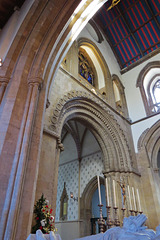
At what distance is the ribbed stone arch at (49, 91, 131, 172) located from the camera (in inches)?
317

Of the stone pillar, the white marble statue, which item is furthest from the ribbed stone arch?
the white marble statue

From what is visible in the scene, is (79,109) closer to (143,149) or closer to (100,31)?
(143,149)

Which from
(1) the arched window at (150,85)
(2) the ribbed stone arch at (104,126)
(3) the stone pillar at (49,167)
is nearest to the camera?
(3) the stone pillar at (49,167)

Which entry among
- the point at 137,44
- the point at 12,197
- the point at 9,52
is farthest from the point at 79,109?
the point at 137,44

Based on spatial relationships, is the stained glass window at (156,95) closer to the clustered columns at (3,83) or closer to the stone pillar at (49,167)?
the stone pillar at (49,167)

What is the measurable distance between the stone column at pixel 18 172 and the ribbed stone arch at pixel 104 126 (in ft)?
11.8

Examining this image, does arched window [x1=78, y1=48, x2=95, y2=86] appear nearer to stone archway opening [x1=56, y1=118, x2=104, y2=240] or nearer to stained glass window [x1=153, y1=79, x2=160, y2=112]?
stone archway opening [x1=56, y1=118, x2=104, y2=240]

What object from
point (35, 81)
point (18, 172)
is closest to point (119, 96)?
point (35, 81)

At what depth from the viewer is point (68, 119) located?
7.74 meters

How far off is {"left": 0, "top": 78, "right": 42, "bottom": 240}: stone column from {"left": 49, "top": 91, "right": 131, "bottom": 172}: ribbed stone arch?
3603mm

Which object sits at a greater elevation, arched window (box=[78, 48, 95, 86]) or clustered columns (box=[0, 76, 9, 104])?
arched window (box=[78, 48, 95, 86])

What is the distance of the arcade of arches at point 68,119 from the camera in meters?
3.28

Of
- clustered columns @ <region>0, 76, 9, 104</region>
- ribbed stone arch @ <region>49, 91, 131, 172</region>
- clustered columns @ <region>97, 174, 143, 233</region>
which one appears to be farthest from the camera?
ribbed stone arch @ <region>49, 91, 131, 172</region>

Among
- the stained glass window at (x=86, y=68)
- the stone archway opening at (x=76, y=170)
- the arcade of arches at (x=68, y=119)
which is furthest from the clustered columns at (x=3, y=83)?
the stained glass window at (x=86, y=68)
